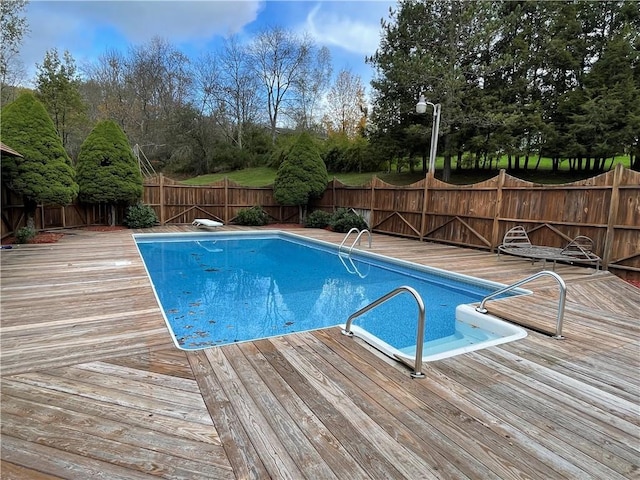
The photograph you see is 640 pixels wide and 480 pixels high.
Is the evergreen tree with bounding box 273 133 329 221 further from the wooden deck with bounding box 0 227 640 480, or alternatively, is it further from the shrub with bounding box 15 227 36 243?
the wooden deck with bounding box 0 227 640 480

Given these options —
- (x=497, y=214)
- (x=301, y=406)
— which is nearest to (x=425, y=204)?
(x=497, y=214)

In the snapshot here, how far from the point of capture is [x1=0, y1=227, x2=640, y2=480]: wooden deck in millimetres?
1911

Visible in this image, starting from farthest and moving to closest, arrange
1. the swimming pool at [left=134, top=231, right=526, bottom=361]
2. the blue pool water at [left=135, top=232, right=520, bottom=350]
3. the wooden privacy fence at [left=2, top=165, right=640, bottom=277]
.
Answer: the wooden privacy fence at [left=2, top=165, right=640, bottom=277], the blue pool water at [left=135, top=232, right=520, bottom=350], the swimming pool at [left=134, top=231, right=526, bottom=361]

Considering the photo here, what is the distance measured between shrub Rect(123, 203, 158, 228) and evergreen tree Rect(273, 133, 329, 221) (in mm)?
4752

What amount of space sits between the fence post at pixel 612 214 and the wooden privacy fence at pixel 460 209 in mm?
14

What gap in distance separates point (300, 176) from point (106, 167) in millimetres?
6686

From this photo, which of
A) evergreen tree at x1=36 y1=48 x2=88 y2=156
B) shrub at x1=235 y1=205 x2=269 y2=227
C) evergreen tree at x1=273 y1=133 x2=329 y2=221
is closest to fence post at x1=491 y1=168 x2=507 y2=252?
evergreen tree at x1=273 y1=133 x2=329 y2=221

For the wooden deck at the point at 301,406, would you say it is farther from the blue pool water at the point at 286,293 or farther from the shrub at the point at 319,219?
the shrub at the point at 319,219

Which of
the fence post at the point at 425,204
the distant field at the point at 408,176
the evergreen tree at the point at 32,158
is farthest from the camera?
the distant field at the point at 408,176

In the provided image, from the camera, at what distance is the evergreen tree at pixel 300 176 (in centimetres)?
1457

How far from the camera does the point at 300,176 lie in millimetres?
14562

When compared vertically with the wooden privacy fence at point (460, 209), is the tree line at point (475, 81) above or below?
above

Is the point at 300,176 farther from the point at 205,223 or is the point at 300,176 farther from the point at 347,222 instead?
the point at 205,223

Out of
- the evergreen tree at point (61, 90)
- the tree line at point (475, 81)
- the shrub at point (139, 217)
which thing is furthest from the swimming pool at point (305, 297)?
the evergreen tree at point (61, 90)
